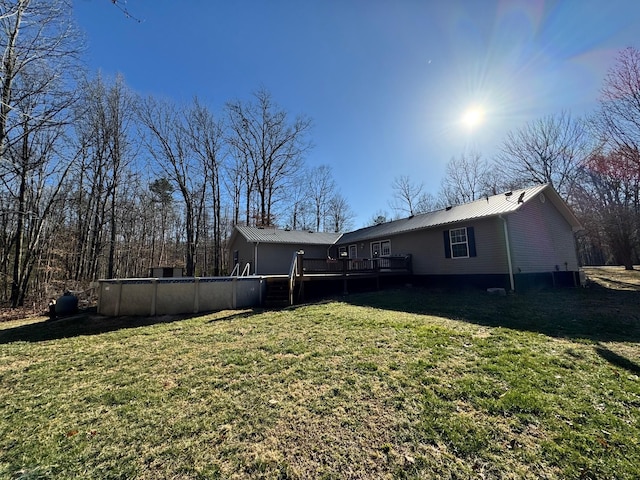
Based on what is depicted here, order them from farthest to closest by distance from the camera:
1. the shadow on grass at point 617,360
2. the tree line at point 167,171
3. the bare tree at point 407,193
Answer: the bare tree at point 407,193
the tree line at point 167,171
the shadow on grass at point 617,360

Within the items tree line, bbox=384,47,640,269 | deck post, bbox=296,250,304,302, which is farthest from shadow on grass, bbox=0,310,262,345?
tree line, bbox=384,47,640,269

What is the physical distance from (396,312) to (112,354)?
668 cm

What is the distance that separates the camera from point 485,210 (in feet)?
37.0

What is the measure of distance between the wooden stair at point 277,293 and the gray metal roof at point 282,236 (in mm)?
5496

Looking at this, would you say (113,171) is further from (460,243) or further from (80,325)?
(460,243)

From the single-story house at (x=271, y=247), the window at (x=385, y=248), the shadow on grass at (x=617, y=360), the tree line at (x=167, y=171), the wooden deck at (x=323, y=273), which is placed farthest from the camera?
the single-story house at (x=271, y=247)

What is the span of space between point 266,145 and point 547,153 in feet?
75.4

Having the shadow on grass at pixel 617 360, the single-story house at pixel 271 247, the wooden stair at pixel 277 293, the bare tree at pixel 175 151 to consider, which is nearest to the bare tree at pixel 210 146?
the bare tree at pixel 175 151

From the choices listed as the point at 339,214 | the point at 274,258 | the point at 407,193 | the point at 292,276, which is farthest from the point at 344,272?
the point at 339,214

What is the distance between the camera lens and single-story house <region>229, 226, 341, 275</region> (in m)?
16.4

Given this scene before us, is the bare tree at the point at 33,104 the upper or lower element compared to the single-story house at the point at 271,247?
upper

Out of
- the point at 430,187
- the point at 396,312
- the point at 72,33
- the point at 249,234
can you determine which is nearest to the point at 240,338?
the point at 396,312

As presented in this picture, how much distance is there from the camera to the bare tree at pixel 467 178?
2617cm

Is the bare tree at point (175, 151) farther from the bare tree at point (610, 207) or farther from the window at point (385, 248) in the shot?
the bare tree at point (610, 207)
